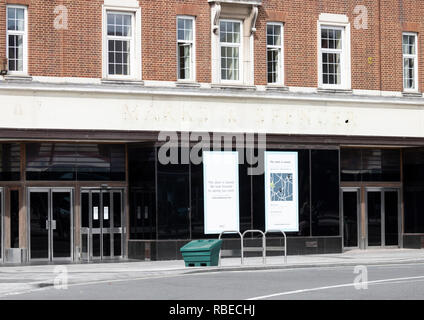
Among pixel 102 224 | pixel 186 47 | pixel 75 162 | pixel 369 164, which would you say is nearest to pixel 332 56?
pixel 369 164

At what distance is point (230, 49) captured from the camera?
31.9 metres

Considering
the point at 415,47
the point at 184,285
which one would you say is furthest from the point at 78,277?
the point at 415,47

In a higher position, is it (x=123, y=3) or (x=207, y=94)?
(x=123, y=3)

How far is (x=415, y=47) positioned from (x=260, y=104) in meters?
7.04

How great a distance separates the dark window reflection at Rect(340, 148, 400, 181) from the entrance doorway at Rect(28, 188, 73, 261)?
32.3ft

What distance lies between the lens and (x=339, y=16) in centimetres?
3350

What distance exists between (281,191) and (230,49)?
494cm

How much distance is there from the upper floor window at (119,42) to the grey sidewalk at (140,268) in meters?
6.00

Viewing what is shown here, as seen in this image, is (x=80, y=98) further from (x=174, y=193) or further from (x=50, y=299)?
(x=50, y=299)

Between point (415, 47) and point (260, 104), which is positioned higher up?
point (415, 47)

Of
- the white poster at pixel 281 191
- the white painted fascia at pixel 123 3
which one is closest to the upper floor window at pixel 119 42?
the white painted fascia at pixel 123 3

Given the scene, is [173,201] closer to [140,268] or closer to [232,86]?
[140,268]

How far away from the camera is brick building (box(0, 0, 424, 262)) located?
29.0 meters
